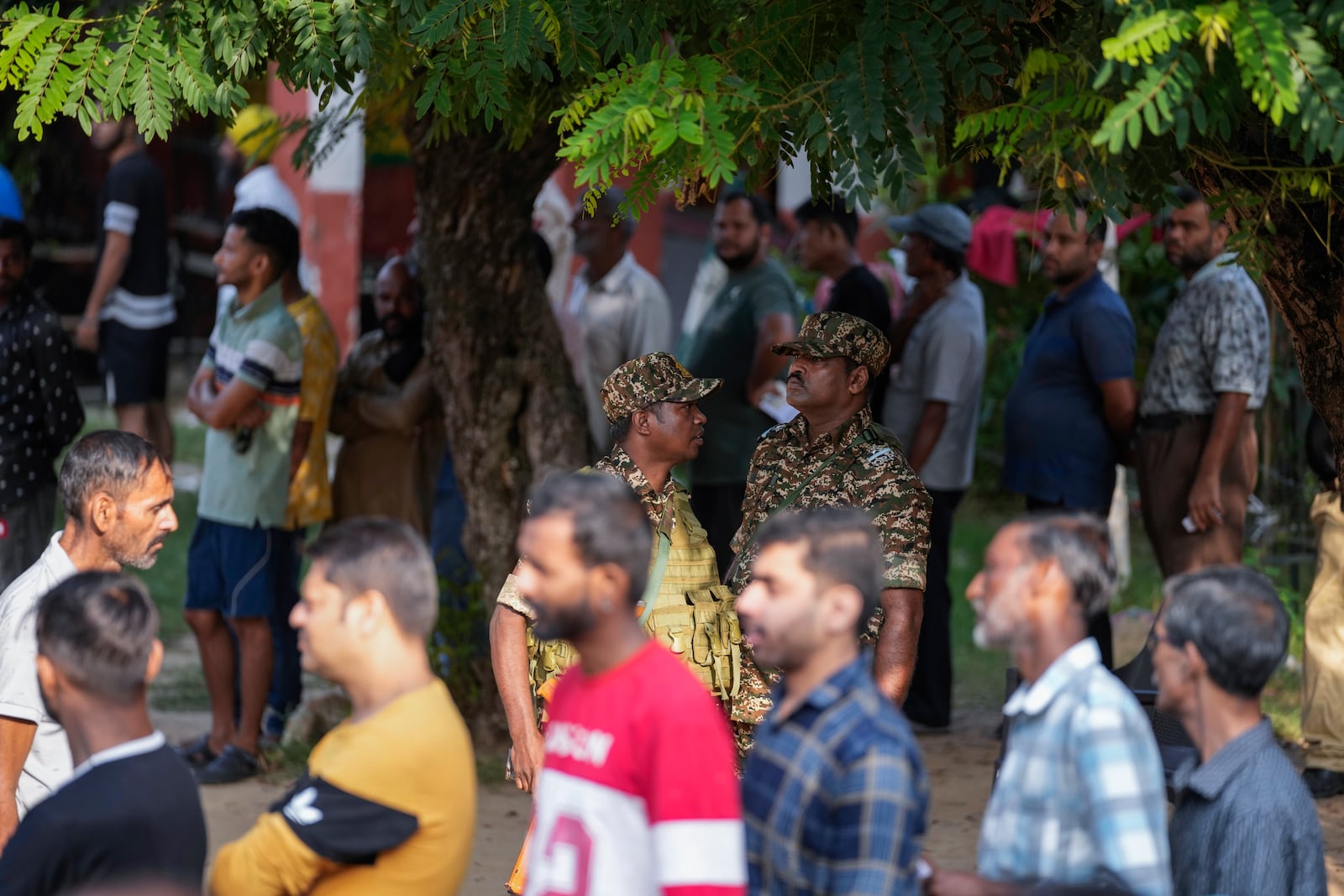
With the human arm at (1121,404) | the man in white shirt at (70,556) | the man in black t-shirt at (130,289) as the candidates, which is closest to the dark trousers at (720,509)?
the human arm at (1121,404)

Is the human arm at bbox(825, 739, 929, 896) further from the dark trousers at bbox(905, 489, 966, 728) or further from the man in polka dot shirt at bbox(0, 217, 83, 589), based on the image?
the dark trousers at bbox(905, 489, 966, 728)

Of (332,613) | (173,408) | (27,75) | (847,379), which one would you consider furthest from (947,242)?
(173,408)

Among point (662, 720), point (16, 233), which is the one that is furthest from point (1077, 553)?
point (16, 233)

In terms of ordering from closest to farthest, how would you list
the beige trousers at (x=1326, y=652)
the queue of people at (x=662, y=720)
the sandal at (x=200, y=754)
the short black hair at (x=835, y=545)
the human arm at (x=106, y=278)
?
the queue of people at (x=662, y=720) → the short black hair at (x=835, y=545) → the beige trousers at (x=1326, y=652) → the sandal at (x=200, y=754) → the human arm at (x=106, y=278)

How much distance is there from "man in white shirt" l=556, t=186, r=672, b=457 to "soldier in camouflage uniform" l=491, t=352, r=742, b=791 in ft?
11.5

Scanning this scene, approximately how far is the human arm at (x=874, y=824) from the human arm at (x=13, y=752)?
184 centimetres

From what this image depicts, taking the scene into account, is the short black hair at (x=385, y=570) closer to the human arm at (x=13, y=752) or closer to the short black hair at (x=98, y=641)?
the short black hair at (x=98, y=641)

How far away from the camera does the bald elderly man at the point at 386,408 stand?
726cm

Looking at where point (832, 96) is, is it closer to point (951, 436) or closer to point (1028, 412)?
point (1028, 412)

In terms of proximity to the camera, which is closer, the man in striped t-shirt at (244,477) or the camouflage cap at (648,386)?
the camouflage cap at (648,386)

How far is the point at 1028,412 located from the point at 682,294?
7.76 meters

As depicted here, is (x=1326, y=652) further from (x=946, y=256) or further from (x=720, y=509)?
(x=720, y=509)

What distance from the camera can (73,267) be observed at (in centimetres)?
1565

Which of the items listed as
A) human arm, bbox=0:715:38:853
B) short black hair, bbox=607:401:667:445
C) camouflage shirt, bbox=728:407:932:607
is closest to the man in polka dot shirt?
human arm, bbox=0:715:38:853
